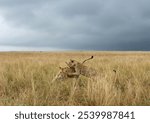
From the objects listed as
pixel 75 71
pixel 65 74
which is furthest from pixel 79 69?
pixel 65 74

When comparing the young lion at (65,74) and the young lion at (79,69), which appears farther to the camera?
the young lion at (65,74)

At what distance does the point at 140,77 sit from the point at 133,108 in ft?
8.33

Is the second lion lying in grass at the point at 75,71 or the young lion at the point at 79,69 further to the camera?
the second lion lying in grass at the point at 75,71

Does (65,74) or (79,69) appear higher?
(79,69)

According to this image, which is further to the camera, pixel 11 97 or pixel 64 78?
pixel 64 78

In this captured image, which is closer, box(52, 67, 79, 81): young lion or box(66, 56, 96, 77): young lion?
box(66, 56, 96, 77): young lion

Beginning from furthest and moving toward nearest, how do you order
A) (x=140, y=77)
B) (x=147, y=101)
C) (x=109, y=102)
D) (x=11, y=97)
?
(x=140, y=77) < (x=11, y=97) < (x=147, y=101) < (x=109, y=102)

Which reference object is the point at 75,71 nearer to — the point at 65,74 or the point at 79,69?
the point at 79,69

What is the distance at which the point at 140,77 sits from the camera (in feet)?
20.4

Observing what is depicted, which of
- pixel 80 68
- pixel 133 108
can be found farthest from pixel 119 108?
pixel 80 68

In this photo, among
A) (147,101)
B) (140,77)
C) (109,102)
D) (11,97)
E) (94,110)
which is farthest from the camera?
(140,77)

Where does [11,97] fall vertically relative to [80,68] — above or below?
below

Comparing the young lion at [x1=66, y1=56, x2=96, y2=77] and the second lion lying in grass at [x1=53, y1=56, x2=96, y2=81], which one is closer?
the young lion at [x1=66, y1=56, x2=96, y2=77]

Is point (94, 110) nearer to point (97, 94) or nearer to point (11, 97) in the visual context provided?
point (97, 94)
